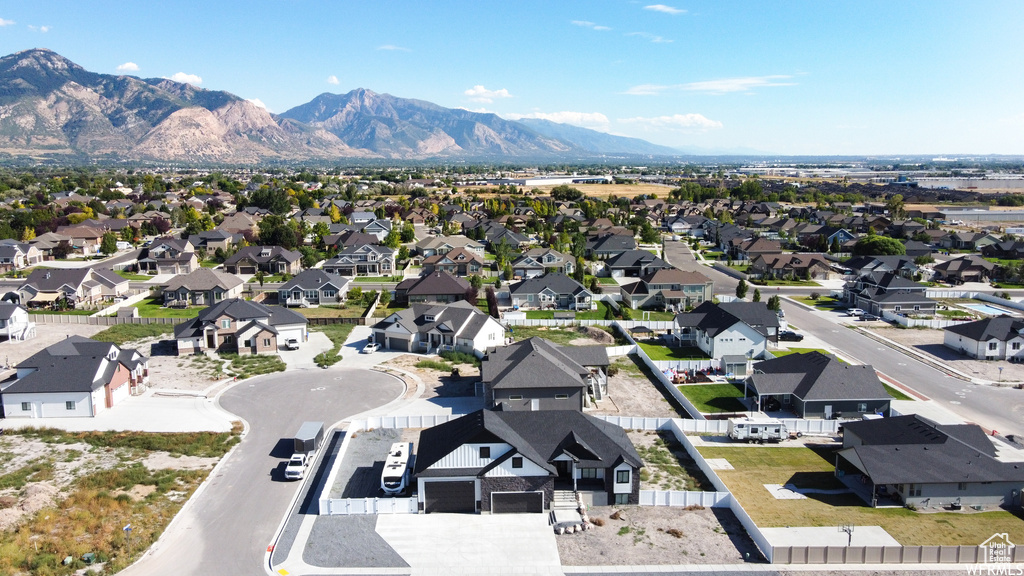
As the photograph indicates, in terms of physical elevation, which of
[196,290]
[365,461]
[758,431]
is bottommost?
[365,461]

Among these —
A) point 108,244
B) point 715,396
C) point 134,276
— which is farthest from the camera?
point 108,244

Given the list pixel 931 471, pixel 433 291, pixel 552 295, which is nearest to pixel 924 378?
pixel 931 471

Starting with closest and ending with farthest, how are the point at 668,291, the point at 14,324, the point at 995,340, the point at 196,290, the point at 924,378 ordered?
the point at 924,378 → the point at 995,340 → the point at 14,324 → the point at 668,291 → the point at 196,290

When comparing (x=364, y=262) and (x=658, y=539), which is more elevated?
(x=364, y=262)

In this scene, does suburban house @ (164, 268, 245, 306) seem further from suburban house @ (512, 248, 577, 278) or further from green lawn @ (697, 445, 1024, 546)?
green lawn @ (697, 445, 1024, 546)

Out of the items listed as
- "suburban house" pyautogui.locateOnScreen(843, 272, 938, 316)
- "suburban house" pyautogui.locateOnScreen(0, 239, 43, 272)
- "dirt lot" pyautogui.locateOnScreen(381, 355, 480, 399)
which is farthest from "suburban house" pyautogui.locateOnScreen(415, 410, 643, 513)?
"suburban house" pyautogui.locateOnScreen(0, 239, 43, 272)

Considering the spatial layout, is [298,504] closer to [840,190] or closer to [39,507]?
[39,507]

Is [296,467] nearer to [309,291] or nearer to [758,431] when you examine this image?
[758,431]
